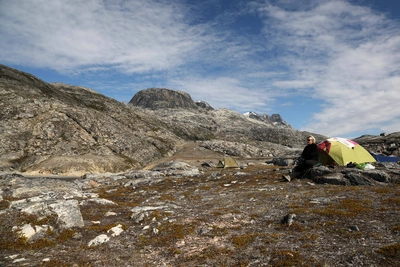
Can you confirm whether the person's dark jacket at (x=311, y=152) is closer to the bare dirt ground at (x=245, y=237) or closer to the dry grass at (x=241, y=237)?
→ the bare dirt ground at (x=245, y=237)

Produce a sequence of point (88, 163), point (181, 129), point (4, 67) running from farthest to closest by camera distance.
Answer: point (181, 129) < point (4, 67) < point (88, 163)

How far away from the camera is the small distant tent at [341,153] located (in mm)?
27453

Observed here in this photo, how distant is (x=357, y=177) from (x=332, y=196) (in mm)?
5854

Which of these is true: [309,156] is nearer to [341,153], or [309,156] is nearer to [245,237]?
[341,153]

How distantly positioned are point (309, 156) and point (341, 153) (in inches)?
307

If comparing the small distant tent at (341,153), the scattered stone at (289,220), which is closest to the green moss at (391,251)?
the scattered stone at (289,220)

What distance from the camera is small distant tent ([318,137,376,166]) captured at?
27453mm

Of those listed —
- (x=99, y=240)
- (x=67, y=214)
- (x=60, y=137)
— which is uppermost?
(x=60, y=137)

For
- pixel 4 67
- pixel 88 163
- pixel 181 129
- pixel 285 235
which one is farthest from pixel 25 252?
pixel 181 129

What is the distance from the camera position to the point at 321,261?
7.41 meters

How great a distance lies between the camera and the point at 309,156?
892 inches

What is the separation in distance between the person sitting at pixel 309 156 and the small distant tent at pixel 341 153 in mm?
6669

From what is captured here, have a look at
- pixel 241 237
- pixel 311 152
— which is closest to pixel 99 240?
pixel 241 237

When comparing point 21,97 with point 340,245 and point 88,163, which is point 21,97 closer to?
point 88,163
